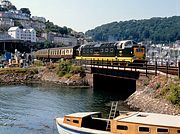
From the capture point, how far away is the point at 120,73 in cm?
5231

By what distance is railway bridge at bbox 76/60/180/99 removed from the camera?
4494 cm

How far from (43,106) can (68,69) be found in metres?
27.4

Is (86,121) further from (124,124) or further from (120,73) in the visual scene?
(120,73)

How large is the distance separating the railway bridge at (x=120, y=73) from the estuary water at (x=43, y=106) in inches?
113

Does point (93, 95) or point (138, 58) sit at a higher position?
point (138, 58)

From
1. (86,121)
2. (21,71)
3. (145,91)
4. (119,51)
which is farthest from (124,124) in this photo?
(21,71)

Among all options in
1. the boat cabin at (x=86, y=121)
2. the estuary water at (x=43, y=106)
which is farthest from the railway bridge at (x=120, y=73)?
the boat cabin at (x=86, y=121)

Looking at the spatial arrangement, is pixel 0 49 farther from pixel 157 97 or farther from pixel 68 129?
pixel 68 129

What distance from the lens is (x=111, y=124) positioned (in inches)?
891

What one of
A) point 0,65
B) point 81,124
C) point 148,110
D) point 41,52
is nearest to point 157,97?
point 148,110

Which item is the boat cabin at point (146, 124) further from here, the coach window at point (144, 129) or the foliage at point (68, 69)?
the foliage at point (68, 69)

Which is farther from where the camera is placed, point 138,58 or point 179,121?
point 138,58

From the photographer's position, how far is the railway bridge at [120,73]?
44.9m

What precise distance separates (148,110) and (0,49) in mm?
137766
